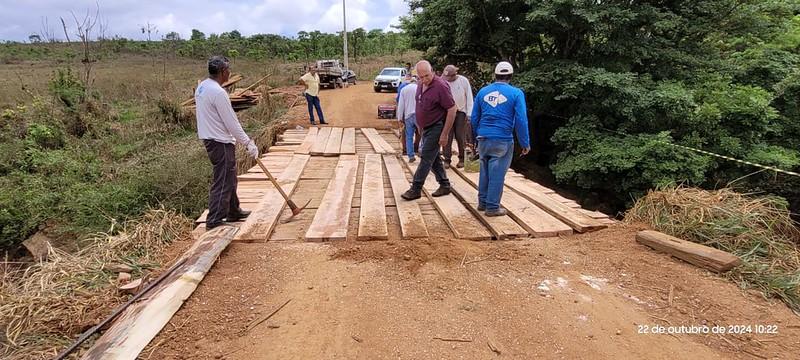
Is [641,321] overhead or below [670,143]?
below

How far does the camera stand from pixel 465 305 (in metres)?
2.86

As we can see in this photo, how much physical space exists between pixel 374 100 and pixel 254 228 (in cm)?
1479

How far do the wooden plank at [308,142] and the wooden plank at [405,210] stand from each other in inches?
80.9

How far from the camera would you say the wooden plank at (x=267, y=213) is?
12.9 feet

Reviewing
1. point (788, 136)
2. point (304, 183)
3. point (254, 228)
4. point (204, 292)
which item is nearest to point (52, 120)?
point (304, 183)

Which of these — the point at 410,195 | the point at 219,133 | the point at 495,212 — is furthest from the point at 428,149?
the point at 219,133

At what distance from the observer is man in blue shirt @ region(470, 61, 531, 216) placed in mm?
4121

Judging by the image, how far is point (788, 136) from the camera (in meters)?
8.74

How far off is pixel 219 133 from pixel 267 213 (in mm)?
987

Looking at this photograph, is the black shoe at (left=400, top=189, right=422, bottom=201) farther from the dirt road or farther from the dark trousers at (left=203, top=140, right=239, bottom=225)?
the dark trousers at (left=203, top=140, right=239, bottom=225)

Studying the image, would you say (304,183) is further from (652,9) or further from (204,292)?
(652,9)

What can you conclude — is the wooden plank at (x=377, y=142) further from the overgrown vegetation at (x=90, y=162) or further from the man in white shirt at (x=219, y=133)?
the man in white shirt at (x=219, y=133)

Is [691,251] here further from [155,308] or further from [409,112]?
[409,112]

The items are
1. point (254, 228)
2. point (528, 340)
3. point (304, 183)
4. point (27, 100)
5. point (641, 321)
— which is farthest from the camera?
point (27, 100)
